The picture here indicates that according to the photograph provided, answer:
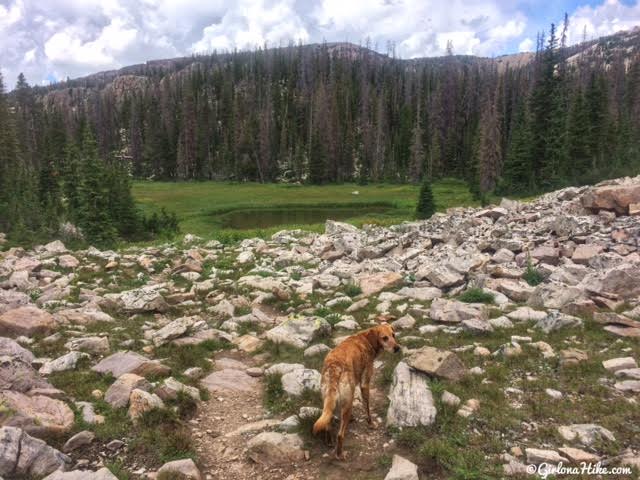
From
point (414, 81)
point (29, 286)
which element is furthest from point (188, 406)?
point (414, 81)

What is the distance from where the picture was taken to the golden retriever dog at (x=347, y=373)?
587 centimetres

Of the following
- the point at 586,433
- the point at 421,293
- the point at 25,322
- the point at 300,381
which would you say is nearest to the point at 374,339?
the point at 300,381

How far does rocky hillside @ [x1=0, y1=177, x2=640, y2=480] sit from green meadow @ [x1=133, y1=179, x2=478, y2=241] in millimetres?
18590

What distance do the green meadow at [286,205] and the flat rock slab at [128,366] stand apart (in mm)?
24185

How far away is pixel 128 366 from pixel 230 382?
1887 millimetres

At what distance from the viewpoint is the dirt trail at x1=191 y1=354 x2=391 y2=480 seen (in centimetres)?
577

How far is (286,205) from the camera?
201ft

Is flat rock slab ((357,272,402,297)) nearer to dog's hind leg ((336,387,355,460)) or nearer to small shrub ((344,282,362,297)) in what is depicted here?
→ small shrub ((344,282,362,297))

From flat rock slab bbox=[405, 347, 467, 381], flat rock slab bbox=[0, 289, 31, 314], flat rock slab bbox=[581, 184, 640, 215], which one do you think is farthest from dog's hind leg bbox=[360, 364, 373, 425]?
flat rock slab bbox=[581, 184, 640, 215]

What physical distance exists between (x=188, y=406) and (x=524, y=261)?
1198 cm

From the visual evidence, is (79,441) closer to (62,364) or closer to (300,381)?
(62,364)

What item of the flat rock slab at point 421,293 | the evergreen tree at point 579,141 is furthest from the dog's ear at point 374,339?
the evergreen tree at point 579,141

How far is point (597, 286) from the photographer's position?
11516 millimetres

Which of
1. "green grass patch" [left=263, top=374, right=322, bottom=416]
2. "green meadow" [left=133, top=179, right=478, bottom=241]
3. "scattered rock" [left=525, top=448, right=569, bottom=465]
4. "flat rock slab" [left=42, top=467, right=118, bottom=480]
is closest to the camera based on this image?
"flat rock slab" [left=42, top=467, right=118, bottom=480]
